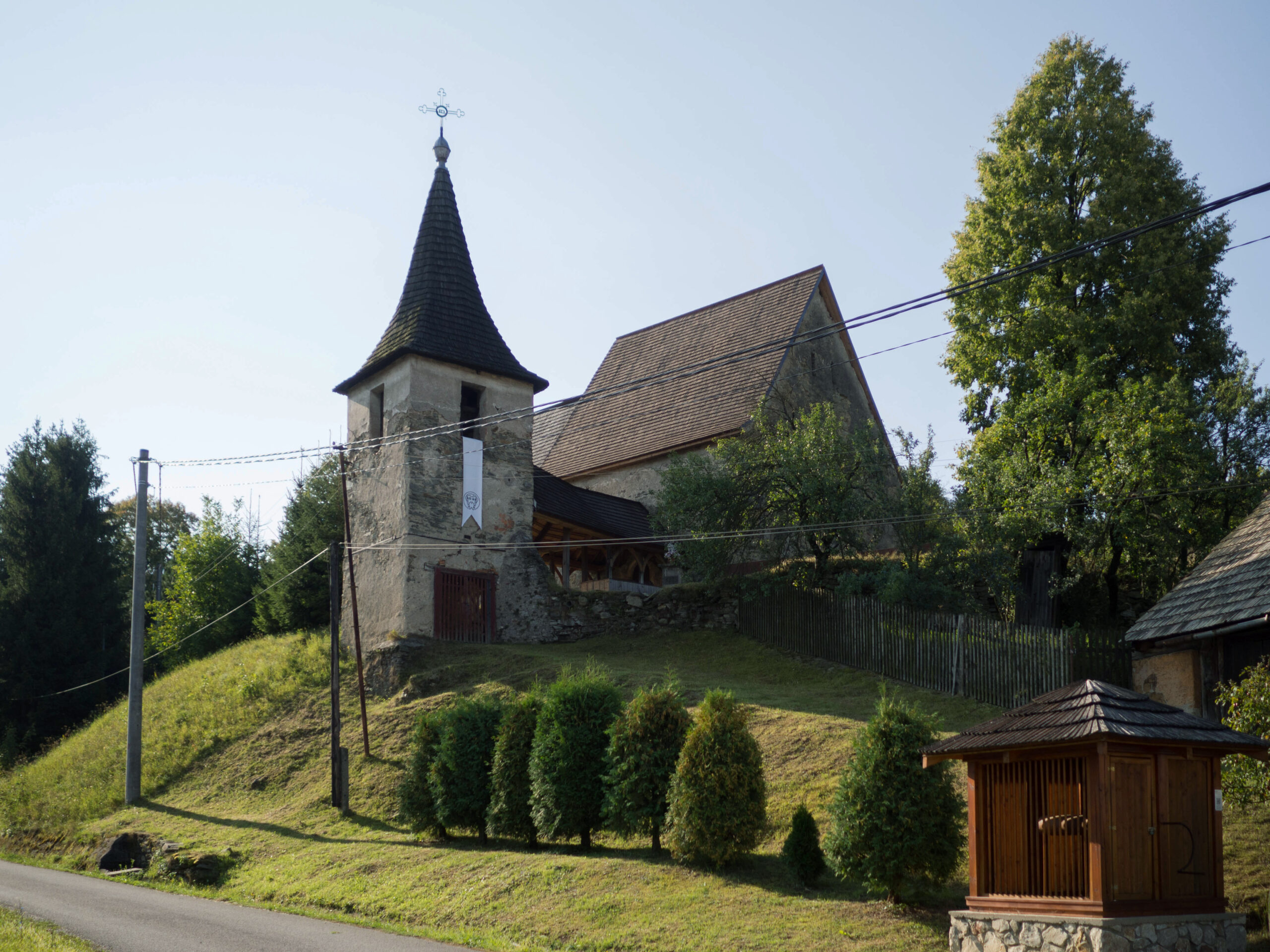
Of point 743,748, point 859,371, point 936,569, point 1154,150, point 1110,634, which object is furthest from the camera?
point 859,371

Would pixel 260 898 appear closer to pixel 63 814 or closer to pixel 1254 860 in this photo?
pixel 63 814

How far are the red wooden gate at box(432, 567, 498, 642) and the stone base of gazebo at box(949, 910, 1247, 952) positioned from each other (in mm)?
17556

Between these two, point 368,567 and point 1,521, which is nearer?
point 368,567

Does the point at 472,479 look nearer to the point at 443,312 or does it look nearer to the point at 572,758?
the point at 443,312

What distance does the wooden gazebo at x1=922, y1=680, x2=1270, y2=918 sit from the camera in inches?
380

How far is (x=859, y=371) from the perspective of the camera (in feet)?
118

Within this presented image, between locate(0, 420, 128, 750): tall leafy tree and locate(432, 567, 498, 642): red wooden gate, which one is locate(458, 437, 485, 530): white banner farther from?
locate(0, 420, 128, 750): tall leafy tree

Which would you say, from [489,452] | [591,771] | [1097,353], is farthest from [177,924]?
[1097,353]

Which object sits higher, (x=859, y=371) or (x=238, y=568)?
(x=859, y=371)

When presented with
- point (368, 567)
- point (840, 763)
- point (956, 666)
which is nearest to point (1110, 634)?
point (956, 666)

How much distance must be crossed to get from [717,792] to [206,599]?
98.6ft

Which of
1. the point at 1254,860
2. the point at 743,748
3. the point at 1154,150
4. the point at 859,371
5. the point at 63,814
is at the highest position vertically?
the point at 1154,150

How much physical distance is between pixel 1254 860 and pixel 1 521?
3799 cm

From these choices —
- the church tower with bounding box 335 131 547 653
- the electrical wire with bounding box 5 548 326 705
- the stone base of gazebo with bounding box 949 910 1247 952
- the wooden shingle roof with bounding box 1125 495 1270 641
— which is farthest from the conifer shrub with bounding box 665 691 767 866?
the electrical wire with bounding box 5 548 326 705
